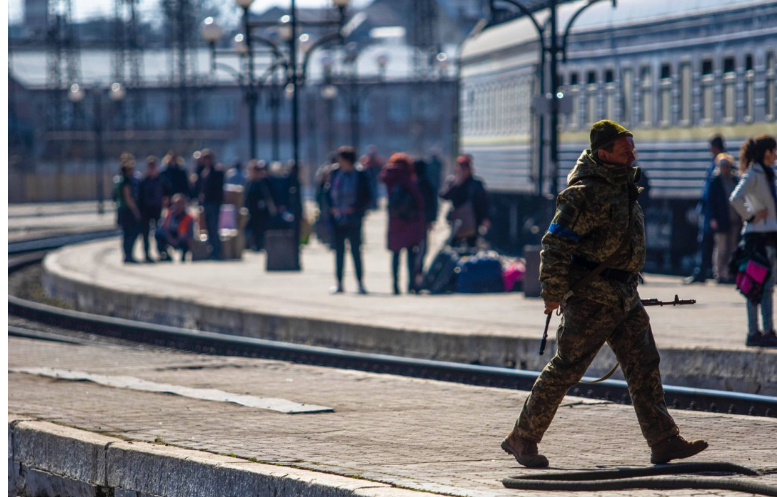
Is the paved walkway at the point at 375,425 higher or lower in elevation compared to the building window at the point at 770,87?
lower

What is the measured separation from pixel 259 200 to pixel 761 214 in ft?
48.0

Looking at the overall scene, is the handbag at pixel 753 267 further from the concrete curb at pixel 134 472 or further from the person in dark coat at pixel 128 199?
the person in dark coat at pixel 128 199

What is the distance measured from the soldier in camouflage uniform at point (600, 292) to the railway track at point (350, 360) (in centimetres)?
280

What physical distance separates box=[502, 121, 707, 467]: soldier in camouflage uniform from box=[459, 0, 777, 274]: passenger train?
10429 mm

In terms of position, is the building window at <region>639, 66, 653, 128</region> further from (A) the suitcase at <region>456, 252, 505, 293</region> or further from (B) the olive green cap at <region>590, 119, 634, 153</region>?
(B) the olive green cap at <region>590, 119, 634, 153</region>

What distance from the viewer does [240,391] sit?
32.1ft

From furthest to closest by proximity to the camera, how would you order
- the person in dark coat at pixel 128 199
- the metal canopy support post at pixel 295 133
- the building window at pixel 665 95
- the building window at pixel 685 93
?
the person in dark coat at pixel 128 199, the metal canopy support post at pixel 295 133, the building window at pixel 665 95, the building window at pixel 685 93

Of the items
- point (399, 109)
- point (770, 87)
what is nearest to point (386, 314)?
point (770, 87)

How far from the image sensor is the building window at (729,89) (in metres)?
19.0

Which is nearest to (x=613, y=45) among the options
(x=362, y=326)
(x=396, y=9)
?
(x=362, y=326)

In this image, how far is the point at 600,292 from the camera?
21.9 ft

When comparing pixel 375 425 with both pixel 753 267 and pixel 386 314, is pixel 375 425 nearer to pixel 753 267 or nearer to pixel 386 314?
pixel 753 267

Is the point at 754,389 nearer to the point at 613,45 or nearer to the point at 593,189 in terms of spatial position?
the point at 593,189

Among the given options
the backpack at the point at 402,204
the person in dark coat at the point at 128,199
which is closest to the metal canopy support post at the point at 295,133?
the person in dark coat at the point at 128,199
